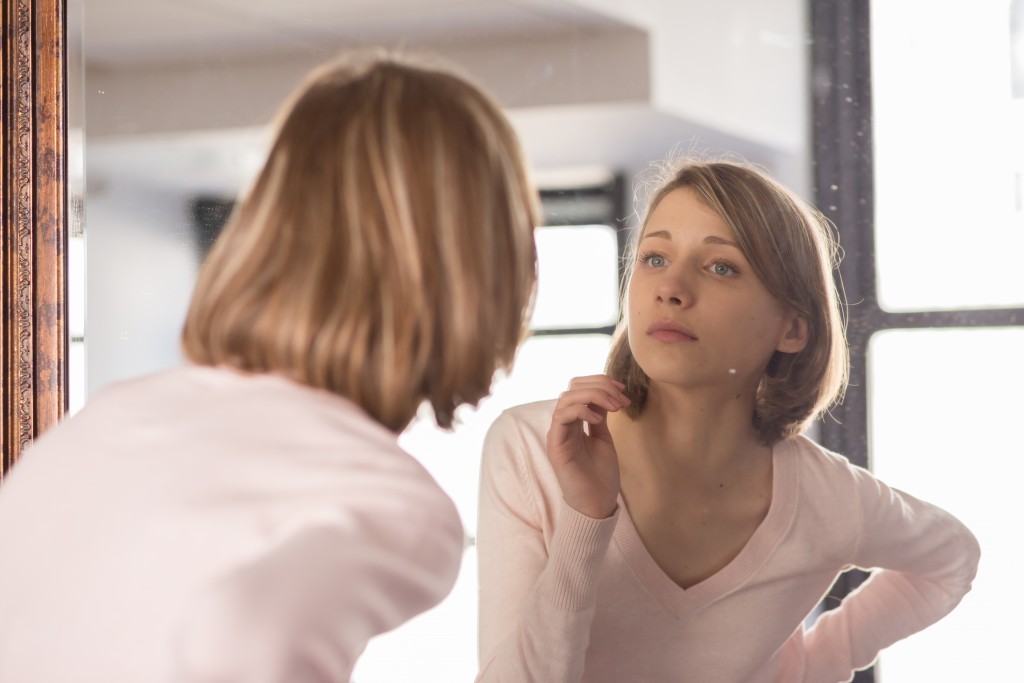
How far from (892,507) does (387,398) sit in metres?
0.57

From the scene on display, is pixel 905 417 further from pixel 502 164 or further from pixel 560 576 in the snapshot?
pixel 502 164

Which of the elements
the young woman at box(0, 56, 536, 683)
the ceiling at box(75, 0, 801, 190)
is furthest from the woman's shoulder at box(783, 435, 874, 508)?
the young woman at box(0, 56, 536, 683)

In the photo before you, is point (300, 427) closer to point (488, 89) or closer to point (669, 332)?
point (669, 332)

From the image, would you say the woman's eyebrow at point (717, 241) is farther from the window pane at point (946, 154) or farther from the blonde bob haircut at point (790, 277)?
the window pane at point (946, 154)

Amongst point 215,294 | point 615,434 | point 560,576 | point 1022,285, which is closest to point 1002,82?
point 1022,285

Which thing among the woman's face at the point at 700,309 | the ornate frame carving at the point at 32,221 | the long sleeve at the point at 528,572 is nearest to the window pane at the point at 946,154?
the woman's face at the point at 700,309

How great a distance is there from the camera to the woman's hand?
3.41 feet

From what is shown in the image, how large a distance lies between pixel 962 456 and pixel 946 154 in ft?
0.94

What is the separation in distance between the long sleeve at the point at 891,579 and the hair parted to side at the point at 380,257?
0.48m

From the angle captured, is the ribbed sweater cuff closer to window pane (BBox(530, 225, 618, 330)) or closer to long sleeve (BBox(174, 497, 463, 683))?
window pane (BBox(530, 225, 618, 330))

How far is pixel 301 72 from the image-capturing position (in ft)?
4.11

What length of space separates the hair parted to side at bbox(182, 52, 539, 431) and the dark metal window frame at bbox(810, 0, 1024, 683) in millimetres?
406

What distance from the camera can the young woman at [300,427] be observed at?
616 mm

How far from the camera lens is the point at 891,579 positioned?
104cm
